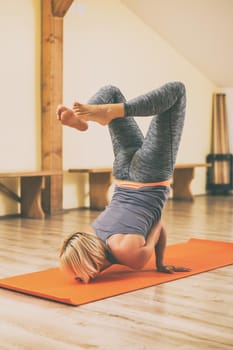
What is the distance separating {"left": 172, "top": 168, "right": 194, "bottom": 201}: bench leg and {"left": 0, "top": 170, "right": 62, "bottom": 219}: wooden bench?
2.52 m

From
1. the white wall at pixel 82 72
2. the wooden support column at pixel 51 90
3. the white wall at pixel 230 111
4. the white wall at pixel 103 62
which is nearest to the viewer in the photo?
the white wall at pixel 82 72

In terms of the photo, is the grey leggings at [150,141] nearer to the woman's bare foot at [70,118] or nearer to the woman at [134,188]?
the woman at [134,188]

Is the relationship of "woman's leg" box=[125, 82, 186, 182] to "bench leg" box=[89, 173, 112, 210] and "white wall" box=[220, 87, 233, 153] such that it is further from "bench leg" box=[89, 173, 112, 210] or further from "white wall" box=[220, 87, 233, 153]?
"white wall" box=[220, 87, 233, 153]

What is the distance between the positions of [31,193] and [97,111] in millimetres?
3300

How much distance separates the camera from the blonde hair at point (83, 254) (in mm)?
2717

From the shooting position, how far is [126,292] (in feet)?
8.91

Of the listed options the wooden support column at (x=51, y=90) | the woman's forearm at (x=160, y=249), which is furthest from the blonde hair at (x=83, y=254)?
the wooden support column at (x=51, y=90)

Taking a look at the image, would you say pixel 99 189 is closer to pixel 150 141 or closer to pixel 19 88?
pixel 19 88

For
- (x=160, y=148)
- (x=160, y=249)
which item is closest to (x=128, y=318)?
(x=160, y=249)

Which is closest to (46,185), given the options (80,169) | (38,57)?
(80,169)

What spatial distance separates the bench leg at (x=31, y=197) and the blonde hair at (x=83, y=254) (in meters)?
2.97

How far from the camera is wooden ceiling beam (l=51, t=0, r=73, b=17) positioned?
233 inches

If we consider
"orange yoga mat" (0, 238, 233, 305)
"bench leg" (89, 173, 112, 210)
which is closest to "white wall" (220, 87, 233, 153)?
"bench leg" (89, 173, 112, 210)

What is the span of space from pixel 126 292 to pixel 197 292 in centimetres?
33
